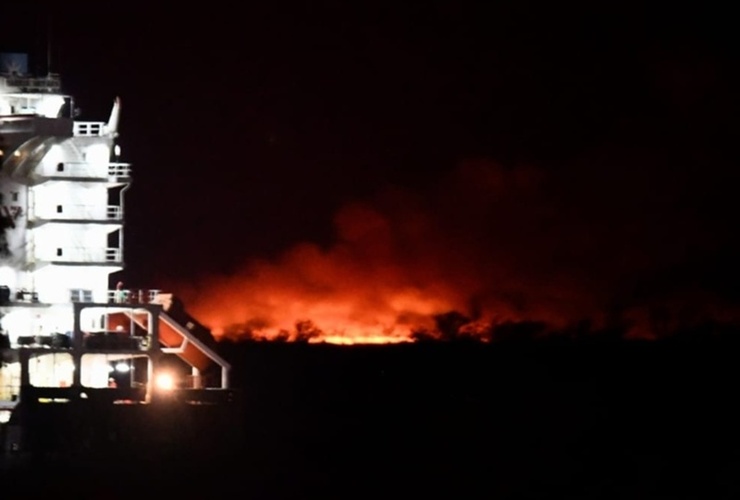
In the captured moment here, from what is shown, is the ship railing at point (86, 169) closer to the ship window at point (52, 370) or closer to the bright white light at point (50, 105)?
the bright white light at point (50, 105)

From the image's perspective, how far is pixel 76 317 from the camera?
70375 mm

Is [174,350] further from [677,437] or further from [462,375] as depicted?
[462,375]

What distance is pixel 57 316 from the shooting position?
72938 mm

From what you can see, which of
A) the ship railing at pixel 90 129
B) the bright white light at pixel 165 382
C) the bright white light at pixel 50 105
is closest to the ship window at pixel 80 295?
the bright white light at pixel 165 382

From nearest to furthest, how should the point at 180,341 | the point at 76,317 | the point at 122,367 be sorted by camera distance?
the point at 76,317, the point at 122,367, the point at 180,341

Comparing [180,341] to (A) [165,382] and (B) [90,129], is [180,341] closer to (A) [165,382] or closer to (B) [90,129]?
(A) [165,382]

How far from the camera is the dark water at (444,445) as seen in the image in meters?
62.2

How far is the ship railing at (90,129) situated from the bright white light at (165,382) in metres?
9.24

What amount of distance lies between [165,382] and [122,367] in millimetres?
3074

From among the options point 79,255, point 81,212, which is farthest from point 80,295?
point 81,212

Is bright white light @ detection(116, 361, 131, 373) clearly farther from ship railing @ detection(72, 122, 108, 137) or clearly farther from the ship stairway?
ship railing @ detection(72, 122, 108, 137)

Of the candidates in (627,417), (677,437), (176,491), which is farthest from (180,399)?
(627,417)

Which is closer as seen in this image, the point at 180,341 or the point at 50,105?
the point at 50,105

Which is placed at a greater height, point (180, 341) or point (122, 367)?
point (180, 341)
